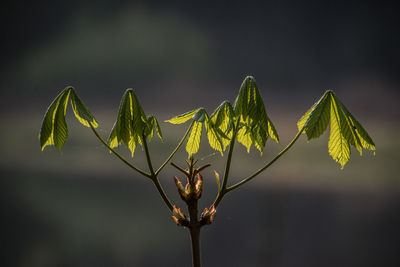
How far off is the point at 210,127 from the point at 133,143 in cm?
11

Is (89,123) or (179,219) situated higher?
(89,123)

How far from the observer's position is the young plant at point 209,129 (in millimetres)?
432

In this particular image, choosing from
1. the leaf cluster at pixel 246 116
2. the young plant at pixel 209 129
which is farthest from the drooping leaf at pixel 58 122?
the leaf cluster at pixel 246 116

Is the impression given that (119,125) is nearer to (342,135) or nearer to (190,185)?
(190,185)

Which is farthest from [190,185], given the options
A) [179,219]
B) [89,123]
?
[89,123]

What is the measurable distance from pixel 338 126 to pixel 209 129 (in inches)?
7.1

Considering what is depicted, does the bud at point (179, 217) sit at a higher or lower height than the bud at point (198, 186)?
lower

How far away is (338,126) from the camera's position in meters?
0.49

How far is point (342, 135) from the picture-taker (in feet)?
1.57

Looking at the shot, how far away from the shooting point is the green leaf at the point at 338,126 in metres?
0.44

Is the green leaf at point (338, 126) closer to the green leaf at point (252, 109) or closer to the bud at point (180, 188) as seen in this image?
the green leaf at point (252, 109)

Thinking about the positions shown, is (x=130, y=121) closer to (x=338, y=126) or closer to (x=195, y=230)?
(x=195, y=230)

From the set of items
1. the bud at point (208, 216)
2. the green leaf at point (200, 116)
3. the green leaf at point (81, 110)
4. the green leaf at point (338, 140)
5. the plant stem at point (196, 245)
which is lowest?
the plant stem at point (196, 245)

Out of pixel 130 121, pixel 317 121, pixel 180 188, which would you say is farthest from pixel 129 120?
pixel 317 121
